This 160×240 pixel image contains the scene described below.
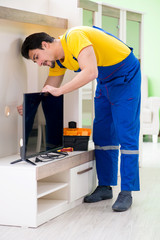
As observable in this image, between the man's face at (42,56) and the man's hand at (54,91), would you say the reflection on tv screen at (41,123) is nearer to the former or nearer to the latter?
the man's hand at (54,91)

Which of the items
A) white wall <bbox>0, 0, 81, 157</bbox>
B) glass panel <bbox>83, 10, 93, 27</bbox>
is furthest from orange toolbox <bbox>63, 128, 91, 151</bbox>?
glass panel <bbox>83, 10, 93, 27</bbox>

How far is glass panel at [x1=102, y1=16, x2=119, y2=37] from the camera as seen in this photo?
3721 mm

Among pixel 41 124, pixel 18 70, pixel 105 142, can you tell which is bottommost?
pixel 105 142

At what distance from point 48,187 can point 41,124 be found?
0.40 metres

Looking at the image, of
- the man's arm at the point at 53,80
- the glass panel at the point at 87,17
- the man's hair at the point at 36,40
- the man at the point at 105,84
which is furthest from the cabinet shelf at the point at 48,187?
the glass panel at the point at 87,17

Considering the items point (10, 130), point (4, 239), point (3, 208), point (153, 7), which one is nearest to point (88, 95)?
point (10, 130)

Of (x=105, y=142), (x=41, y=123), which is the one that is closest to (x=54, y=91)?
(x=41, y=123)

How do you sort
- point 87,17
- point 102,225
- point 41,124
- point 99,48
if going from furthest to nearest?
point 87,17 < point 99,48 < point 41,124 < point 102,225

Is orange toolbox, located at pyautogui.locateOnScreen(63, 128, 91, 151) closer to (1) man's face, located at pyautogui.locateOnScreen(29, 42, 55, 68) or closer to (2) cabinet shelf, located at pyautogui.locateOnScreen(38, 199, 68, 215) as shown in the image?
(2) cabinet shelf, located at pyautogui.locateOnScreen(38, 199, 68, 215)

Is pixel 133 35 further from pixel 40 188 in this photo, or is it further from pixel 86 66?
pixel 40 188

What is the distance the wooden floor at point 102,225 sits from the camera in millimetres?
2248

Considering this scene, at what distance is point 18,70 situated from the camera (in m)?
2.90

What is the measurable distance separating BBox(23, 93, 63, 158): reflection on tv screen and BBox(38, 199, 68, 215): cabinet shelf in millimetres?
331

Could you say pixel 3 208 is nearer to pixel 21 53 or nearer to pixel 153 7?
pixel 21 53
